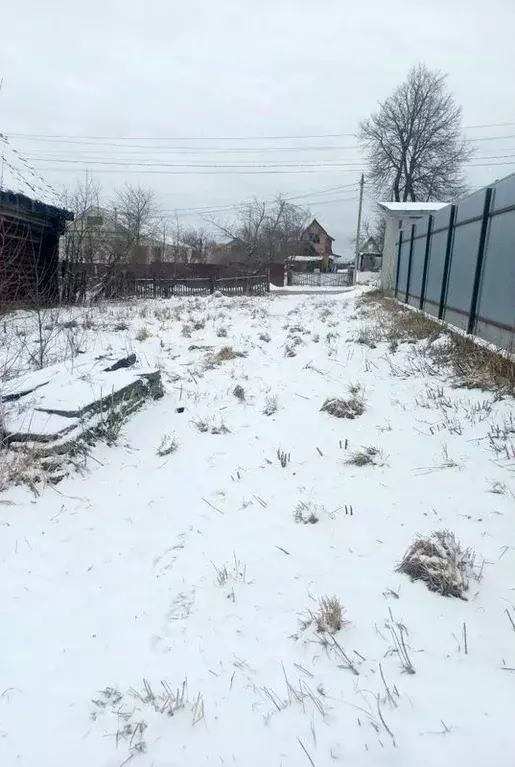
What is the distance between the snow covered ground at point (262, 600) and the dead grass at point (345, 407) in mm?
118

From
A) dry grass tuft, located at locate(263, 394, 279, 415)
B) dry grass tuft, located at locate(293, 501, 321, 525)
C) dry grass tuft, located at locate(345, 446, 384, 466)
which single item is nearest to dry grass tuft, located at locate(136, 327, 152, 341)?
dry grass tuft, located at locate(263, 394, 279, 415)

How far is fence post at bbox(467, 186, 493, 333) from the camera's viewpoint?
6480 millimetres

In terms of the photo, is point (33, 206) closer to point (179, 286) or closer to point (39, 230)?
point (39, 230)

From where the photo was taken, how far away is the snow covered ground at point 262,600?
1.62 metres

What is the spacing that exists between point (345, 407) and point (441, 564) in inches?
99.3

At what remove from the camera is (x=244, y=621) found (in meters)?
2.17

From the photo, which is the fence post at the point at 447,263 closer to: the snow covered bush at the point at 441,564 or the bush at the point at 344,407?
the bush at the point at 344,407

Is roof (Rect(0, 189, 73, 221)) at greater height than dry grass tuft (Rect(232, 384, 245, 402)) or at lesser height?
greater

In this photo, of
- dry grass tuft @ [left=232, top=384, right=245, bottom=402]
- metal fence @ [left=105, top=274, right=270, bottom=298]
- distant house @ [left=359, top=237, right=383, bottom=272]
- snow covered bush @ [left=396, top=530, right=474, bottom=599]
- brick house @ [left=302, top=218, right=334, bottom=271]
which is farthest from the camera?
brick house @ [left=302, top=218, right=334, bottom=271]

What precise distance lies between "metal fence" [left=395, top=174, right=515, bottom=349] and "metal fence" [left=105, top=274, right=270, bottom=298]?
1065 centimetres

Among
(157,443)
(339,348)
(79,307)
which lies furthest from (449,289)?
(79,307)

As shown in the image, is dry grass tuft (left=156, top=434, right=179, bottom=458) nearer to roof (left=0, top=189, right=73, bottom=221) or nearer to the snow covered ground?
the snow covered ground

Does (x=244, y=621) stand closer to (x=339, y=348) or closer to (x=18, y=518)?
(x=18, y=518)

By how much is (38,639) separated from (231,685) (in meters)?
0.87
